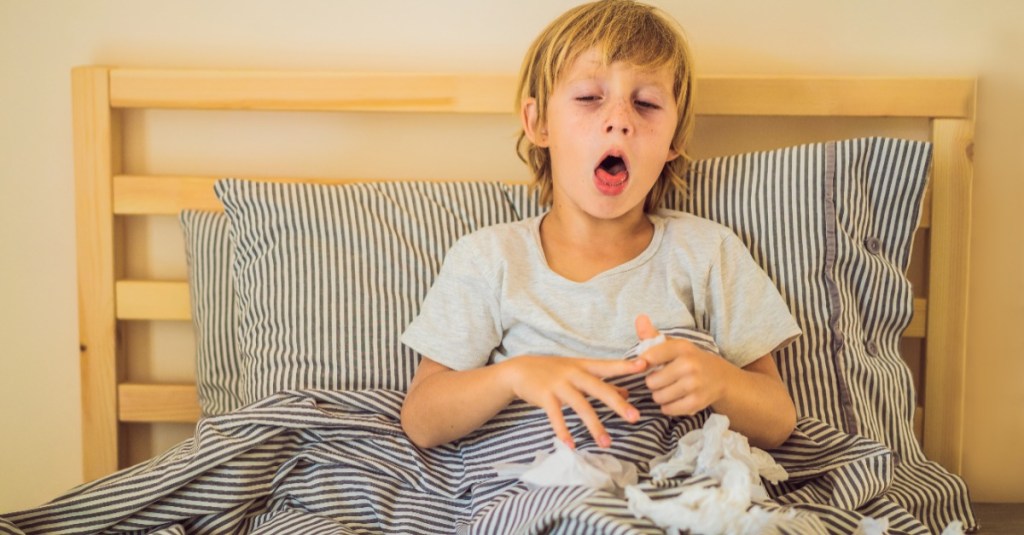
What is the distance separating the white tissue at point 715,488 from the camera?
2.85 feet

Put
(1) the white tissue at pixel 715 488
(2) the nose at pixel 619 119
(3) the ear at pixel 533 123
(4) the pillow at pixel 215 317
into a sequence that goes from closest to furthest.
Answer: (1) the white tissue at pixel 715 488
(2) the nose at pixel 619 119
(3) the ear at pixel 533 123
(4) the pillow at pixel 215 317

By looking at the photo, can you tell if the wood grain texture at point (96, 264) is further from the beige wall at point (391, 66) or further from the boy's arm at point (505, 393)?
the boy's arm at point (505, 393)


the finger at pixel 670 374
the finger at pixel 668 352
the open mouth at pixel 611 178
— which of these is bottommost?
the finger at pixel 670 374

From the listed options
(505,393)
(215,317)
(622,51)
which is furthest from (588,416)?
(215,317)

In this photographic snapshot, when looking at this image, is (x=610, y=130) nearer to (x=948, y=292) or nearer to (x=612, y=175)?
(x=612, y=175)

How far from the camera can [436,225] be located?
1.35 meters

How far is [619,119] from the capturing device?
113 cm

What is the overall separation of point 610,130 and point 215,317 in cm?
67

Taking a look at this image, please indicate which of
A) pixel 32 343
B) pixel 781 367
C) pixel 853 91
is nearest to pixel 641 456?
pixel 781 367

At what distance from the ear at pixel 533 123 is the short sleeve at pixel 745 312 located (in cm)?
29

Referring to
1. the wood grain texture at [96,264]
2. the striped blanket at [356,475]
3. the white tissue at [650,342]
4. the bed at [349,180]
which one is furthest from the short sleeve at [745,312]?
the wood grain texture at [96,264]

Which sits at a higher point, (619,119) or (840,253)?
(619,119)

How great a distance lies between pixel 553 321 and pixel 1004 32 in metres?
0.92

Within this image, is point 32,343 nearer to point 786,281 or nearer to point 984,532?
point 786,281
